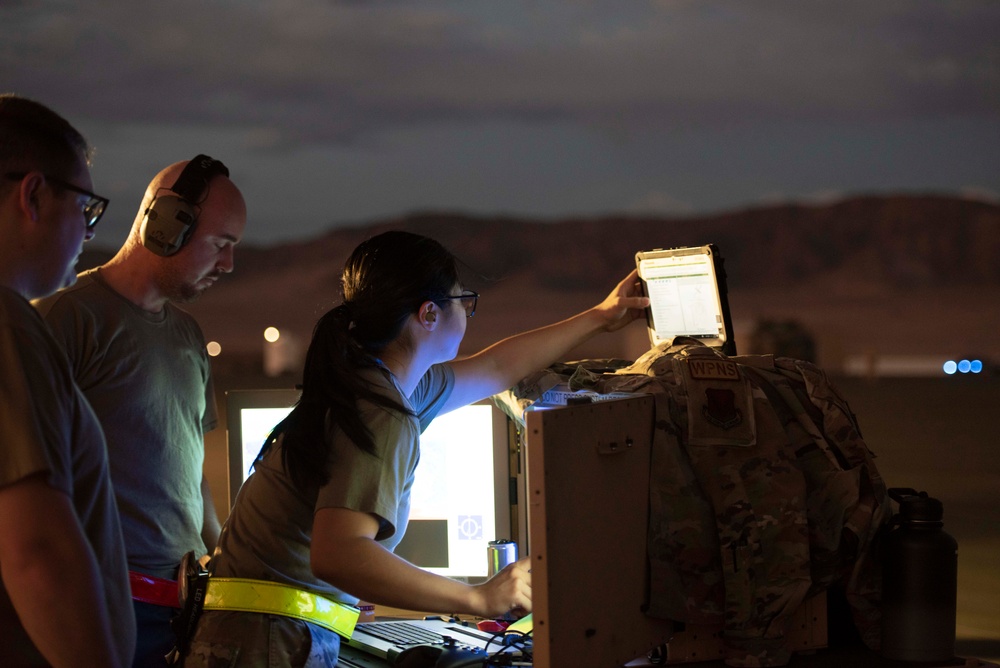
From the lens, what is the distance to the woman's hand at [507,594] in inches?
71.7

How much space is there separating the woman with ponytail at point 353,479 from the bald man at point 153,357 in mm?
490

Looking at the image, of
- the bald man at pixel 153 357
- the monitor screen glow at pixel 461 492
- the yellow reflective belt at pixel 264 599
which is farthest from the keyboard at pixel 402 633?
the bald man at pixel 153 357

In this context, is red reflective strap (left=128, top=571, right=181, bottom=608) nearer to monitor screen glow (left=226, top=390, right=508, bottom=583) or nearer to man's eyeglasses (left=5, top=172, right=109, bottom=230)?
monitor screen glow (left=226, top=390, right=508, bottom=583)

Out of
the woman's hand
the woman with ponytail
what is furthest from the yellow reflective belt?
the woman's hand

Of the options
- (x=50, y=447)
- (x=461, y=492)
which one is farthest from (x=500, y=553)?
(x=50, y=447)

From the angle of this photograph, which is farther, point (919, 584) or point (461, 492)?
point (461, 492)

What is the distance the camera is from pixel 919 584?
1950 mm

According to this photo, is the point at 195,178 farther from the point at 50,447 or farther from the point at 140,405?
the point at 50,447

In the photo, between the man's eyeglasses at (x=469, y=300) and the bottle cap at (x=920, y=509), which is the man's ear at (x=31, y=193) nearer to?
the man's eyeglasses at (x=469, y=300)

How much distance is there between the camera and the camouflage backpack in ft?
6.25

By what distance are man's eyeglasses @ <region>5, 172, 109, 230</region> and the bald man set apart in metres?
0.93

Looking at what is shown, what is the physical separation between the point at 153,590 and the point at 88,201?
126 cm

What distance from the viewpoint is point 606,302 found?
2.61 meters

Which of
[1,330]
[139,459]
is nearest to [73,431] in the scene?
[1,330]
